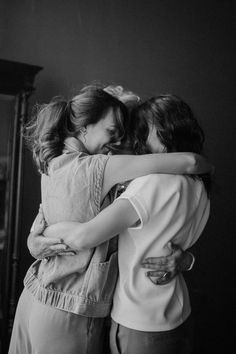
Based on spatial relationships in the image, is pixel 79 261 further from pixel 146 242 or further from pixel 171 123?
pixel 171 123

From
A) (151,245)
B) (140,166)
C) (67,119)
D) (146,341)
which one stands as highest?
(67,119)

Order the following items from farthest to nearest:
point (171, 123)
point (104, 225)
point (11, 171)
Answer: point (11, 171) < point (171, 123) < point (104, 225)

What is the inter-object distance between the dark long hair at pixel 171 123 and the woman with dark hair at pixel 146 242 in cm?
2

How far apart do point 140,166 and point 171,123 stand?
0.55 feet

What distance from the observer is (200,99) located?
2465mm

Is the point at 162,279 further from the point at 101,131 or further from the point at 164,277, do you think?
the point at 101,131

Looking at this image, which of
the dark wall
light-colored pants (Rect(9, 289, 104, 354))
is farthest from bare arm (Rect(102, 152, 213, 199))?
the dark wall

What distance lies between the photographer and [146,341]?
3.05 ft

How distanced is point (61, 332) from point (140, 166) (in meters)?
0.45

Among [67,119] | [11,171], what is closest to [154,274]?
[67,119]

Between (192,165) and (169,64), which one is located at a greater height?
(169,64)

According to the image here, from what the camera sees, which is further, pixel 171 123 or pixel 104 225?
pixel 171 123

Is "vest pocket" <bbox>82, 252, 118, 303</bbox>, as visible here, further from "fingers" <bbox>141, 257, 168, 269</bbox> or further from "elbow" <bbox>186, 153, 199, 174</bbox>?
"elbow" <bbox>186, 153, 199, 174</bbox>

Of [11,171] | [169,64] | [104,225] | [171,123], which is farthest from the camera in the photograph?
[169,64]
